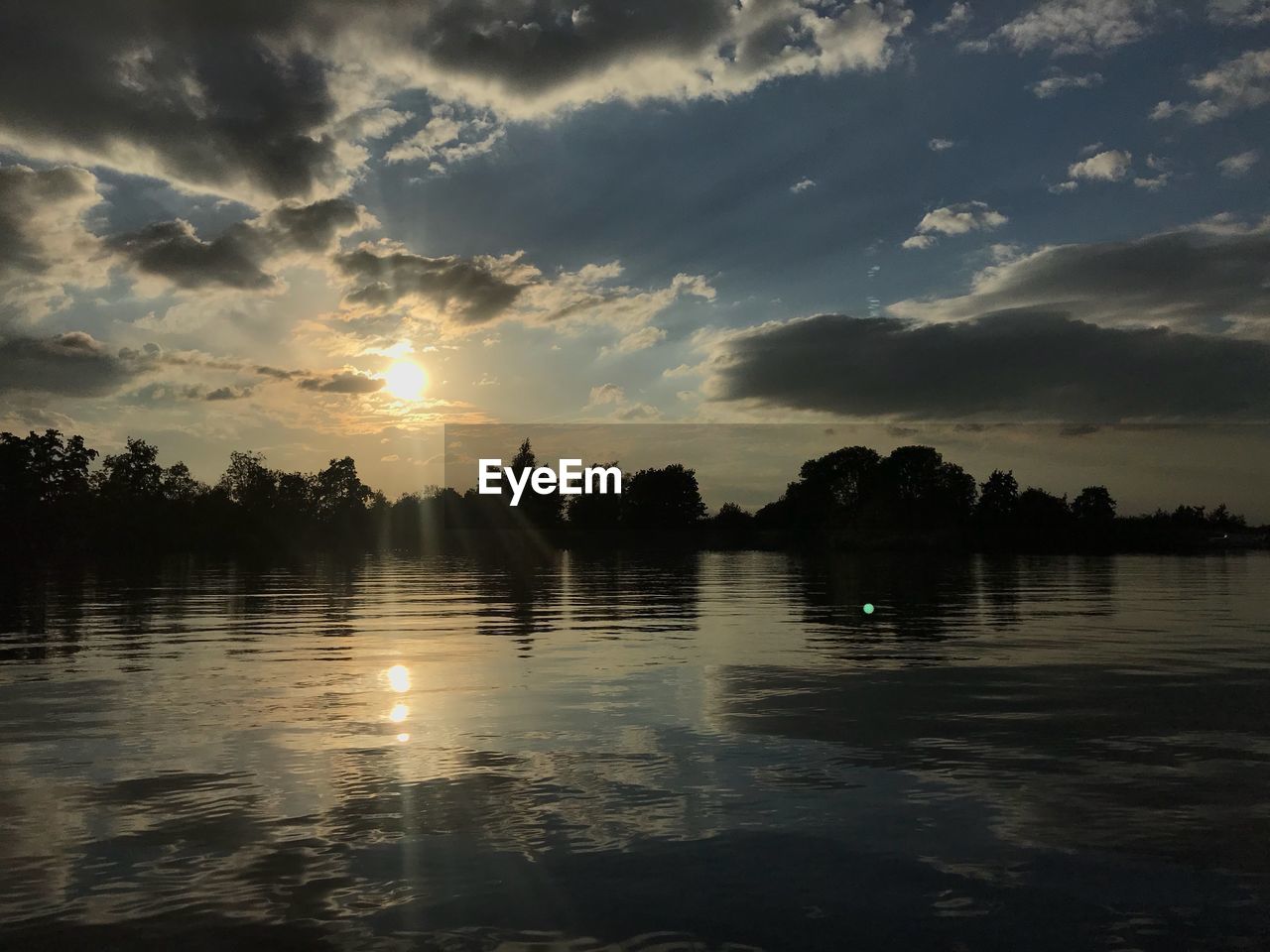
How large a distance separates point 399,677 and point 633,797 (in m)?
11.1

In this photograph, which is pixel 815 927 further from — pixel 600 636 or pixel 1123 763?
pixel 600 636

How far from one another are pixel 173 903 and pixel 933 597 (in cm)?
4749

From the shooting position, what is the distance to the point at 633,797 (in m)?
11.2

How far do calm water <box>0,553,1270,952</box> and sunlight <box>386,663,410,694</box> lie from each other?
157 mm

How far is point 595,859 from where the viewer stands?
9062mm

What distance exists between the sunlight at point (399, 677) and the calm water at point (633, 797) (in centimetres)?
16

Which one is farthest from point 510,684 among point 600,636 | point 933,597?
point 933,597

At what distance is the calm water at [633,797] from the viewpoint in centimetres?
770

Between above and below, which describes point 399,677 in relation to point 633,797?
below

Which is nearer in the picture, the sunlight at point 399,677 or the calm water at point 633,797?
the calm water at point 633,797

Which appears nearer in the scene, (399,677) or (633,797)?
(633,797)

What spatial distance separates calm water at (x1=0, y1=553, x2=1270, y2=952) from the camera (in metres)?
7.70

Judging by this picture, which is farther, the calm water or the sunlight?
the sunlight

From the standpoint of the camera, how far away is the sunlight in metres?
19.6
